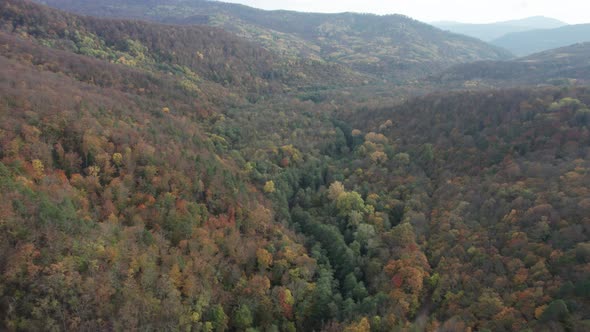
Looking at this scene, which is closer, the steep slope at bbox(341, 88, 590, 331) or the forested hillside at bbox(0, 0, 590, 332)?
the forested hillside at bbox(0, 0, 590, 332)

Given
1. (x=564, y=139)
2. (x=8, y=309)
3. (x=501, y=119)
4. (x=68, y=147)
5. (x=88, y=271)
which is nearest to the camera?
(x=8, y=309)

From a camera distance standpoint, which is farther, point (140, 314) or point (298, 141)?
point (298, 141)

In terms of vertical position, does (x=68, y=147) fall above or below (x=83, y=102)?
below

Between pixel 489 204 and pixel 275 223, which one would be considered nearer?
pixel 489 204

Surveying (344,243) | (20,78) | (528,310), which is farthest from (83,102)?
(528,310)

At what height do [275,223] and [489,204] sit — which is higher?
[489,204]

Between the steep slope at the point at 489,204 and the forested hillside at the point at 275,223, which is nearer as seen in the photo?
the forested hillside at the point at 275,223

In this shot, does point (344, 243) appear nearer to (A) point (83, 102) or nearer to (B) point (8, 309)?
(B) point (8, 309)

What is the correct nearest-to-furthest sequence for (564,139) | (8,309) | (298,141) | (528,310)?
(8,309) → (528,310) → (564,139) → (298,141)
